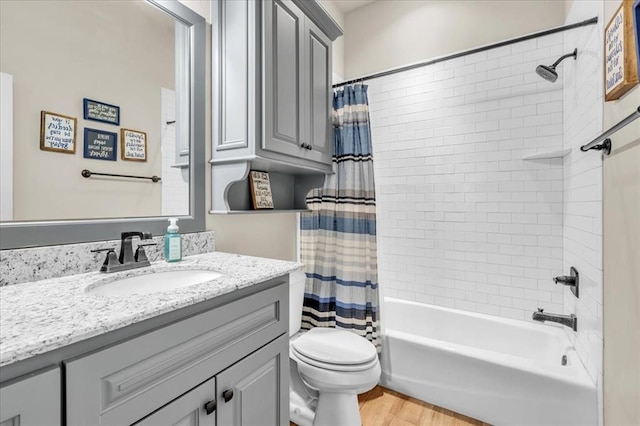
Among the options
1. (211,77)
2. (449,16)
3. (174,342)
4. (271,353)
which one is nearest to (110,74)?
(211,77)

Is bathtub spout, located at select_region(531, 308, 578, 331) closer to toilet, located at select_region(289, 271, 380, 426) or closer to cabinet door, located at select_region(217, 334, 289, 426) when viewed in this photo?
toilet, located at select_region(289, 271, 380, 426)

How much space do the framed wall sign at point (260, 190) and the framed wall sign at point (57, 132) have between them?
2.64 ft

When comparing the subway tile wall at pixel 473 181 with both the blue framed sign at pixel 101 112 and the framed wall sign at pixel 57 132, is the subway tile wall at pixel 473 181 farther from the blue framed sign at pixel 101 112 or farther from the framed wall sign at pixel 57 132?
the framed wall sign at pixel 57 132

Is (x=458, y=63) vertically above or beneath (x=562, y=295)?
above

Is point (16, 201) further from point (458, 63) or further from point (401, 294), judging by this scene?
point (458, 63)

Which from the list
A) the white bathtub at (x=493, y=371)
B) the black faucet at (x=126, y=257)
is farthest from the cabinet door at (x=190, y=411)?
the white bathtub at (x=493, y=371)

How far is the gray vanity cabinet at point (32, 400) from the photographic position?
47 cm

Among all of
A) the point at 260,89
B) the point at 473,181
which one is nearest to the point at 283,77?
the point at 260,89

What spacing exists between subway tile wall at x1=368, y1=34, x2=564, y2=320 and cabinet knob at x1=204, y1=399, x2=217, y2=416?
1.96m

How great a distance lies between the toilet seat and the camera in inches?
57.1

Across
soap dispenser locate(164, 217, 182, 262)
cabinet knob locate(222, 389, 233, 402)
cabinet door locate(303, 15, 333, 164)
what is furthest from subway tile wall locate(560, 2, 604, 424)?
soap dispenser locate(164, 217, 182, 262)

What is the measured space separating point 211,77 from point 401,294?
2.10 metres

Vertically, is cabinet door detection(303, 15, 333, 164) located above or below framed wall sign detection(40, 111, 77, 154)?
above

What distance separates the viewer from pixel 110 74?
1.13 m
